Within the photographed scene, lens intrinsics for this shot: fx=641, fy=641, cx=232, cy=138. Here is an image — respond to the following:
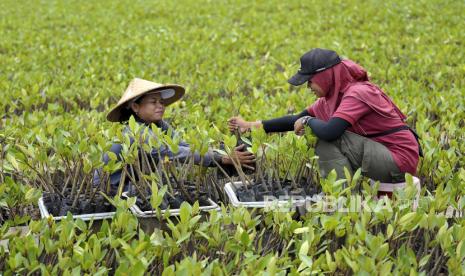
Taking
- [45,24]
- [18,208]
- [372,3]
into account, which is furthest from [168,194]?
[372,3]

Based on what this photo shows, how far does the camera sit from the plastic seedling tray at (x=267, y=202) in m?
2.87

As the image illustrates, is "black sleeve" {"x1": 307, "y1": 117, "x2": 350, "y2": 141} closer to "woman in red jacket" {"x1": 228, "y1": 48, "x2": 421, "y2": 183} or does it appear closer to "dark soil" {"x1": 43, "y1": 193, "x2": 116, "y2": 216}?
"woman in red jacket" {"x1": 228, "y1": 48, "x2": 421, "y2": 183}

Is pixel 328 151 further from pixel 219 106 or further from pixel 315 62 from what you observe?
pixel 219 106

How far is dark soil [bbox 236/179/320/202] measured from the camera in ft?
10.5

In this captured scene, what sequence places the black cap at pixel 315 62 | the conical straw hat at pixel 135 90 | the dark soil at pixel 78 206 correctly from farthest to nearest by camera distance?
the conical straw hat at pixel 135 90
the black cap at pixel 315 62
the dark soil at pixel 78 206

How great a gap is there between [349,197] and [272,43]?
680cm

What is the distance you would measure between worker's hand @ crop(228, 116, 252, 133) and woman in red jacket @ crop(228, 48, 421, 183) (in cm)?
34

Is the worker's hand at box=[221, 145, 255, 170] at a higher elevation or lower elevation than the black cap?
lower

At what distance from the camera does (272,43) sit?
9.42 m

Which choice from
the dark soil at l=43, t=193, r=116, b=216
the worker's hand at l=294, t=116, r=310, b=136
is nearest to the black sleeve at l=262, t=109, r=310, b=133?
the worker's hand at l=294, t=116, r=310, b=136

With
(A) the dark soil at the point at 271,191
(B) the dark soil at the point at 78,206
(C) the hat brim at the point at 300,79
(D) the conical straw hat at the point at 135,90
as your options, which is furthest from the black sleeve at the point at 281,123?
(B) the dark soil at the point at 78,206

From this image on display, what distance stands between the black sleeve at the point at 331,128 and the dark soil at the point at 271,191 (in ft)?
0.90

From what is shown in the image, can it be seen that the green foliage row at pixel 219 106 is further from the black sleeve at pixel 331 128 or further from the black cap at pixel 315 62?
the black cap at pixel 315 62

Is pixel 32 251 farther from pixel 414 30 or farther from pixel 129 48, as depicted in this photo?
pixel 414 30
